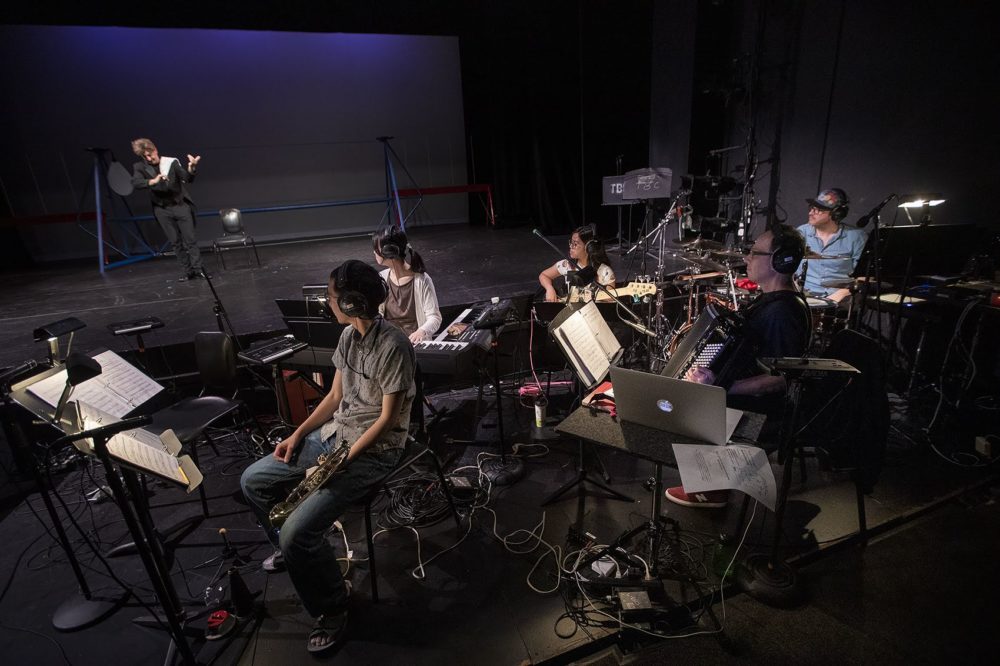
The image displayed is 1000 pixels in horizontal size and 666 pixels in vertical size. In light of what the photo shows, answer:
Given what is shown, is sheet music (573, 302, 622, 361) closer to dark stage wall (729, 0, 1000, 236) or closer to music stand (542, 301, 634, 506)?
music stand (542, 301, 634, 506)

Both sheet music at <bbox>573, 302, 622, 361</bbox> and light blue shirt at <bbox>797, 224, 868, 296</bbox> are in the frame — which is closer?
sheet music at <bbox>573, 302, 622, 361</bbox>

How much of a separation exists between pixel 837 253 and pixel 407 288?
3888 millimetres

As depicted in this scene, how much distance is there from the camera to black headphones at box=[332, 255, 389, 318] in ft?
7.33

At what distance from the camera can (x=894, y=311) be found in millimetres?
3777

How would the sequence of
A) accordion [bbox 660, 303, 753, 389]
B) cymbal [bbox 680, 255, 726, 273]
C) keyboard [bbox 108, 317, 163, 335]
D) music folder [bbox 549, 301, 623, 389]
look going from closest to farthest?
1. accordion [bbox 660, 303, 753, 389]
2. music folder [bbox 549, 301, 623, 389]
3. keyboard [bbox 108, 317, 163, 335]
4. cymbal [bbox 680, 255, 726, 273]

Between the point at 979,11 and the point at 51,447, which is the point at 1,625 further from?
the point at 979,11

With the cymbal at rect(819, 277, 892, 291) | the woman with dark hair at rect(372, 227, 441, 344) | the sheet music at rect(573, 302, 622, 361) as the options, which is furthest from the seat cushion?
the cymbal at rect(819, 277, 892, 291)

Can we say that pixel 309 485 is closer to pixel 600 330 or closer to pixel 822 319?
pixel 600 330

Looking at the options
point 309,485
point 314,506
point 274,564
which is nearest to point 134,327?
point 274,564

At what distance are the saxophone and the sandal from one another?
0.48 metres

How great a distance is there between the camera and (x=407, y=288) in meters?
3.80

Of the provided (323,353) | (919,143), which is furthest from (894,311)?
(323,353)

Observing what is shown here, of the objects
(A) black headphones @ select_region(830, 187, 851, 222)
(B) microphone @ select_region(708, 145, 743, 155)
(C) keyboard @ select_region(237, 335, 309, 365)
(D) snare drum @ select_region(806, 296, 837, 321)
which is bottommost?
(D) snare drum @ select_region(806, 296, 837, 321)

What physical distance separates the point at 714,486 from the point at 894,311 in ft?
10.5
